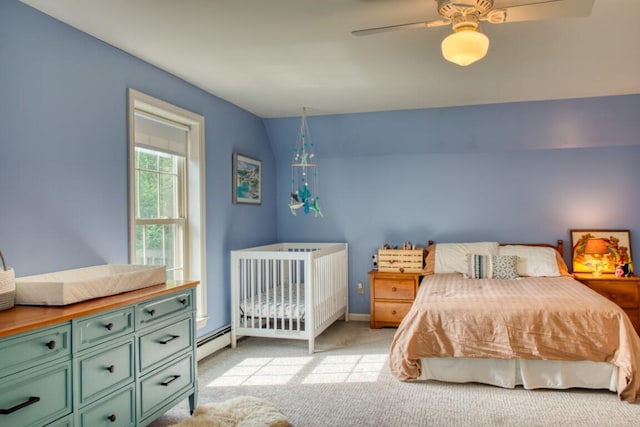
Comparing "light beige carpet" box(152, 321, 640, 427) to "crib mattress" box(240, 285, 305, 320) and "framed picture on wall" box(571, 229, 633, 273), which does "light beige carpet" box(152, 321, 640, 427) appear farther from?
"framed picture on wall" box(571, 229, 633, 273)

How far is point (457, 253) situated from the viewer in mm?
4820

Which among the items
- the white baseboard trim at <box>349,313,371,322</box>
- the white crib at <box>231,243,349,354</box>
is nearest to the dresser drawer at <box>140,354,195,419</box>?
the white crib at <box>231,243,349,354</box>

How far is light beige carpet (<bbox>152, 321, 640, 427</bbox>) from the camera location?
2777mm

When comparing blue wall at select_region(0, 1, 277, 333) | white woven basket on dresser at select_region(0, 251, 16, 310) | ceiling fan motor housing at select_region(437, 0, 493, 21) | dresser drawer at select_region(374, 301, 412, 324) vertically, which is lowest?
dresser drawer at select_region(374, 301, 412, 324)

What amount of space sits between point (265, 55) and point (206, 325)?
2219 mm

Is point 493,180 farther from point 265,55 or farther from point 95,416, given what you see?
point 95,416

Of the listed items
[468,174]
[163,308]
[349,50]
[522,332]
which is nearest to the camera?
[163,308]

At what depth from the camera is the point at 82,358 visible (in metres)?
2.04

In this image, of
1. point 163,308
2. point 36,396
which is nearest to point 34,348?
point 36,396

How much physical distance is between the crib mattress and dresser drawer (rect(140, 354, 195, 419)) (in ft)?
4.43

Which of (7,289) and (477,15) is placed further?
(477,15)

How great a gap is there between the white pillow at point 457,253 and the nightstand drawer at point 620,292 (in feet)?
3.22

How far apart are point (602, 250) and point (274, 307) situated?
319 centimetres

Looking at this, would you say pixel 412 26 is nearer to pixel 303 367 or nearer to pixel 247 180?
pixel 303 367
